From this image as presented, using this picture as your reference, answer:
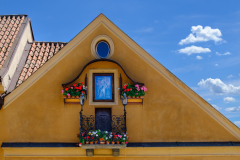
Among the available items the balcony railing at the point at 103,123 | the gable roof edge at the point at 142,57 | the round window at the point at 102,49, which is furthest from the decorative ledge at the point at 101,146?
the round window at the point at 102,49

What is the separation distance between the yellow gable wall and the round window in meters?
0.44

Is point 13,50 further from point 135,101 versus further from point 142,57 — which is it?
point 135,101

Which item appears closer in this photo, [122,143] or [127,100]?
[122,143]

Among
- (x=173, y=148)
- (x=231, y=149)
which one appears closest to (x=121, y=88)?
(x=173, y=148)

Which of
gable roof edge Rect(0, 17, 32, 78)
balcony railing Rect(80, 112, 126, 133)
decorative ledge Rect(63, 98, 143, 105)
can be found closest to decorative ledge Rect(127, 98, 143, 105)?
decorative ledge Rect(63, 98, 143, 105)

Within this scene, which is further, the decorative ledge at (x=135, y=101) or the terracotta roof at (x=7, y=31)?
the terracotta roof at (x=7, y=31)

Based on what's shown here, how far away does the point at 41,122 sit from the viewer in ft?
30.2

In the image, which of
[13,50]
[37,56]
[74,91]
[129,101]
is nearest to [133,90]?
[129,101]

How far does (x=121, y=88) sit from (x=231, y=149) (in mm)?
4994

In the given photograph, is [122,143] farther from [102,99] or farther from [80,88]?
[80,88]

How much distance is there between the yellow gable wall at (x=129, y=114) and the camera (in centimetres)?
919

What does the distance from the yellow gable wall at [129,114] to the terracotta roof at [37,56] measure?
1602 millimetres

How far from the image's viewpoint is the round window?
9.51 metres

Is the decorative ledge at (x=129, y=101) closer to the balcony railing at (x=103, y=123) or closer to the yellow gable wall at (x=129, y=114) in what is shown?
the yellow gable wall at (x=129, y=114)
